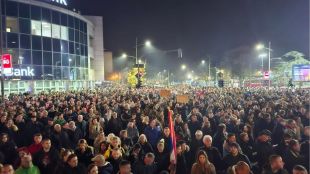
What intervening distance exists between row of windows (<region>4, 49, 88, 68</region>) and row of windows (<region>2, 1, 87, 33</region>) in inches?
158

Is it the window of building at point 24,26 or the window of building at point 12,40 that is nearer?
the window of building at point 12,40

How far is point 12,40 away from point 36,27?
3802mm

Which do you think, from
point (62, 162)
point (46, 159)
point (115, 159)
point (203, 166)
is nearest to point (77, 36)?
point (46, 159)

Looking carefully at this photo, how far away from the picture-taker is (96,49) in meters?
70.2

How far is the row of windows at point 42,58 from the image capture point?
3994cm

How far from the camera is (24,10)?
41.2 meters

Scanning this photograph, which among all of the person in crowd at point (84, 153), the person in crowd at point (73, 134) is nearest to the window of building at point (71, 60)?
the person in crowd at point (73, 134)

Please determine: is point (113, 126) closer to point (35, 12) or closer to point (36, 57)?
point (36, 57)

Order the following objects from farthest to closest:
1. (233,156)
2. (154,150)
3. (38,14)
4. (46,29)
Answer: (46,29) < (38,14) < (154,150) < (233,156)

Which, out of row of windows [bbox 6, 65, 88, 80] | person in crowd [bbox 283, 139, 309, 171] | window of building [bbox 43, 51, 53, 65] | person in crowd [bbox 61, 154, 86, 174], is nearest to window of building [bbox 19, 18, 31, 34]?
window of building [bbox 43, 51, 53, 65]

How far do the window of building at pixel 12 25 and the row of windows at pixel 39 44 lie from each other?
444 mm

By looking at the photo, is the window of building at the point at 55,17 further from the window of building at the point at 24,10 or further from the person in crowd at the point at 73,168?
the person in crowd at the point at 73,168

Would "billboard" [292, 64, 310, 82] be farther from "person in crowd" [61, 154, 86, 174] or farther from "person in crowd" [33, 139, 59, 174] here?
"person in crowd" [61, 154, 86, 174]

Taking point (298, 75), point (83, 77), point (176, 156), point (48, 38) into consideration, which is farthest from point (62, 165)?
point (83, 77)
